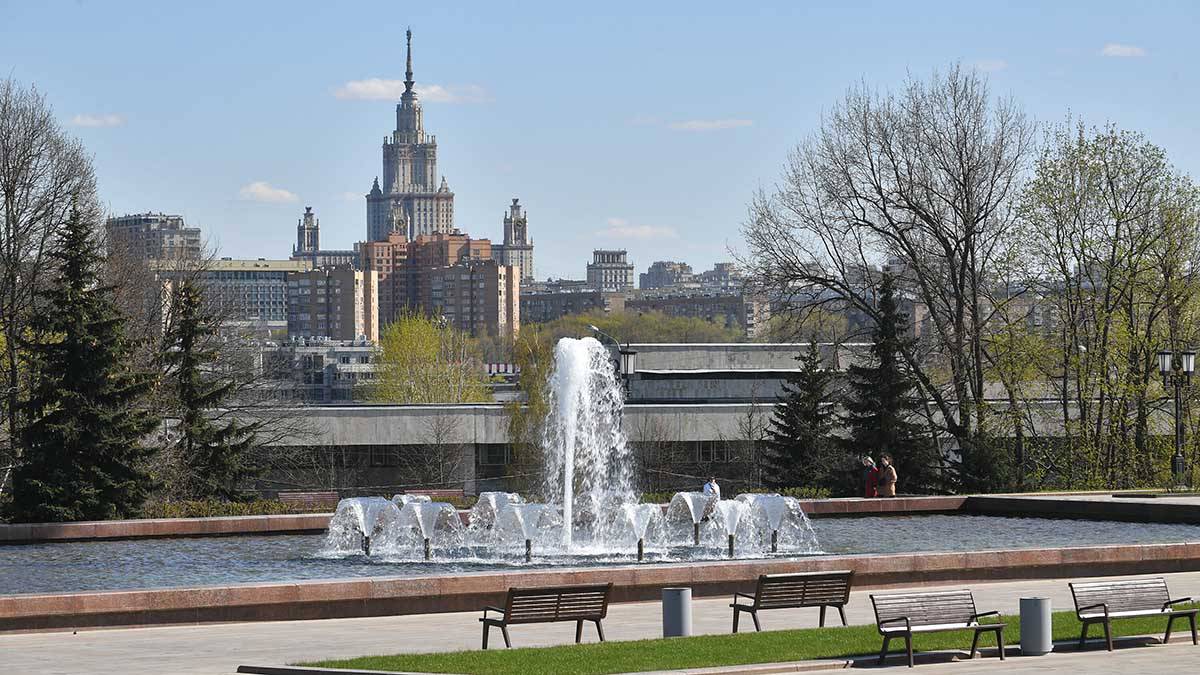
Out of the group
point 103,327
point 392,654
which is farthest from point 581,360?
point 392,654

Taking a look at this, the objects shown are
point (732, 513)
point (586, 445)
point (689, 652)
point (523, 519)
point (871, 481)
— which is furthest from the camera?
point (586, 445)

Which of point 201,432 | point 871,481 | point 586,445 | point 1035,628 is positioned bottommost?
point 1035,628

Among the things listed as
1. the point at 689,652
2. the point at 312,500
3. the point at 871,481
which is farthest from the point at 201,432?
the point at 689,652

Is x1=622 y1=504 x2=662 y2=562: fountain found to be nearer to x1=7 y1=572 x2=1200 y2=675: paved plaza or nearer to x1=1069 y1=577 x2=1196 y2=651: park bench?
x1=7 y1=572 x2=1200 y2=675: paved plaza

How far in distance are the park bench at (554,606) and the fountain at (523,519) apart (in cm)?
931

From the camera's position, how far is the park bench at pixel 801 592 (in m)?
18.2

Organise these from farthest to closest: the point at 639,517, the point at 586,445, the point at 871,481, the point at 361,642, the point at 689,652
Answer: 1. the point at 586,445
2. the point at 871,481
3. the point at 639,517
4. the point at 361,642
5. the point at 689,652

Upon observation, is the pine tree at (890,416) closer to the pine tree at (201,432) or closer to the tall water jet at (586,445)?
the tall water jet at (586,445)

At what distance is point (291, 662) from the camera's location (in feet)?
51.8

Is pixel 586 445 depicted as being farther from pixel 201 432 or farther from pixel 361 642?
pixel 361 642

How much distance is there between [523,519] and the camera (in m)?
27.7

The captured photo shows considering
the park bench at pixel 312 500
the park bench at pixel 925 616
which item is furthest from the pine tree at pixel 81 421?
the park bench at pixel 925 616

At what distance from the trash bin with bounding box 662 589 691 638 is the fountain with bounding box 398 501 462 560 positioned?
9.99 meters

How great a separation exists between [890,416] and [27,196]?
68.8 ft
